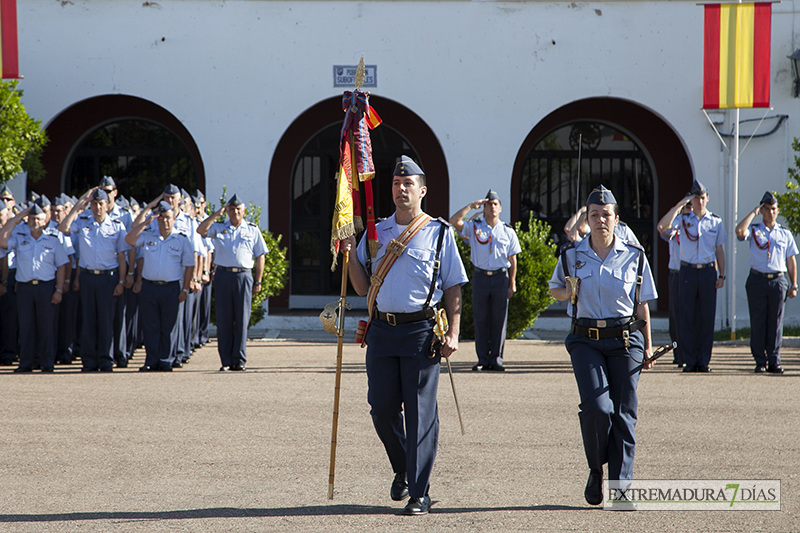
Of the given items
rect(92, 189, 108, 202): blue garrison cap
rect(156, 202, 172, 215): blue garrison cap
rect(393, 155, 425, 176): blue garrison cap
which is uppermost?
rect(92, 189, 108, 202): blue garrison cap

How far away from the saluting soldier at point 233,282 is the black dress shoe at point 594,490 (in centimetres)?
658

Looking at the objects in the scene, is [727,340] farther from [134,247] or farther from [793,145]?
[134,247]

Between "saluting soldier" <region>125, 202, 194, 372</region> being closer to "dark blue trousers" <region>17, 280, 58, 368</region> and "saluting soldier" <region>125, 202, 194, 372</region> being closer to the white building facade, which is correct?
"dark blue trousers" <region>17, 280, 58, 368</region>

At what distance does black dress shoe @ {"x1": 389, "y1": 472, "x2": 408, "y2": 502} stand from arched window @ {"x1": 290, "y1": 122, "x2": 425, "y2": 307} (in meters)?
13.1

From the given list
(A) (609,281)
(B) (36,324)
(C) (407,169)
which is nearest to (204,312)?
(B) (36,324)

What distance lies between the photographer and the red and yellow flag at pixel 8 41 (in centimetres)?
1471

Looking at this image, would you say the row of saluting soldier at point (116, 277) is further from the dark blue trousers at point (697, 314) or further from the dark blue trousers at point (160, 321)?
the dark blue trousers at point (697, 314)

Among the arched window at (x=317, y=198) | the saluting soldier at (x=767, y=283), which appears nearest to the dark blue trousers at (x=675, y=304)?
the saluting soldier at (x=767, y=283)

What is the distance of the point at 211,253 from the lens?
13719 mm

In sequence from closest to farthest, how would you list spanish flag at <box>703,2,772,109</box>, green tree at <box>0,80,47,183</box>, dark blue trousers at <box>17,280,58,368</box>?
dark blue trousers at <box>17,280,58,368</box> < spanish flag at <box>703,2,772,109</box> < green tree at <box>0,80,47,183</box>

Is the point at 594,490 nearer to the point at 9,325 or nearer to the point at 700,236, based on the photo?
the point at 700,236

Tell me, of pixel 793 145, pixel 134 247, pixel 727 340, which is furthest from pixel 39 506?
pixel 793 145

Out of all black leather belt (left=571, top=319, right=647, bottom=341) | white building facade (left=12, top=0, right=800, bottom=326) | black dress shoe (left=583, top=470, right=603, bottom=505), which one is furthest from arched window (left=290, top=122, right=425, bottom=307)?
black dress shoe (left=583, top=470, right=603, bottom=505)

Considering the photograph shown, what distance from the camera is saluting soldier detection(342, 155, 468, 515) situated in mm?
5168
